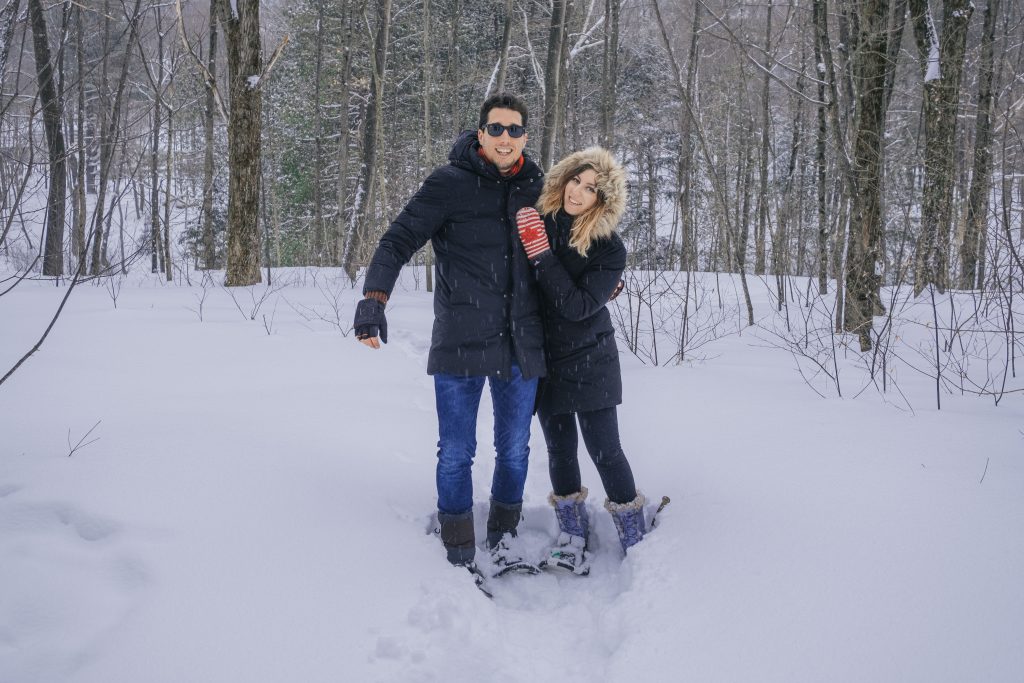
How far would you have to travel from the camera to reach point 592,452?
253 cm

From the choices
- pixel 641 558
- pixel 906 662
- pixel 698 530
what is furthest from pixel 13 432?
pixel 906 662

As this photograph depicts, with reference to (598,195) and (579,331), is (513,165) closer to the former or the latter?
(598,195)

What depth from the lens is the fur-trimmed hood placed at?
2303 mm

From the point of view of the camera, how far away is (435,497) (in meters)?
2.97

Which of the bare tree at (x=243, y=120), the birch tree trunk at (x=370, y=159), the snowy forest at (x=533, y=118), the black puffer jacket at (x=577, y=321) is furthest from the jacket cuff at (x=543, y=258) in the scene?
the birch tree trunk at (x=370, y=159)

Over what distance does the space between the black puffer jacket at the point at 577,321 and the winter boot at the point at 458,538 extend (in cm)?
59

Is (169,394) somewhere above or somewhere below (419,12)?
below

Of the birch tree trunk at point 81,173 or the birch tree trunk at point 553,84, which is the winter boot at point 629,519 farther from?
the birch tree trunk at point 553,84

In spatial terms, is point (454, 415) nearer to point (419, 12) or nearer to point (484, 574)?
point (484, 574)

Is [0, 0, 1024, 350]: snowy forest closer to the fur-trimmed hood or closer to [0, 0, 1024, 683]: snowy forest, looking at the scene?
[0, 0, 1024, 683]: snowy forest

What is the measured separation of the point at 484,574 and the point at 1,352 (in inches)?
157

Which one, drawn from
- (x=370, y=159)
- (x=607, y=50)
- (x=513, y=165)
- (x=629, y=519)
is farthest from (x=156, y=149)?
(x=607, y=50)

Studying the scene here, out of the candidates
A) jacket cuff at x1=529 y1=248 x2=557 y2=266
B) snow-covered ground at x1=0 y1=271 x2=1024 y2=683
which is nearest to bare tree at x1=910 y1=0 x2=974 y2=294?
snow-covered ground at x1=0 y1=271 x2=1024 y2=683

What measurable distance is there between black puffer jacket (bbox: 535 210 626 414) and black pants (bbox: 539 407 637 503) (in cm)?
8
